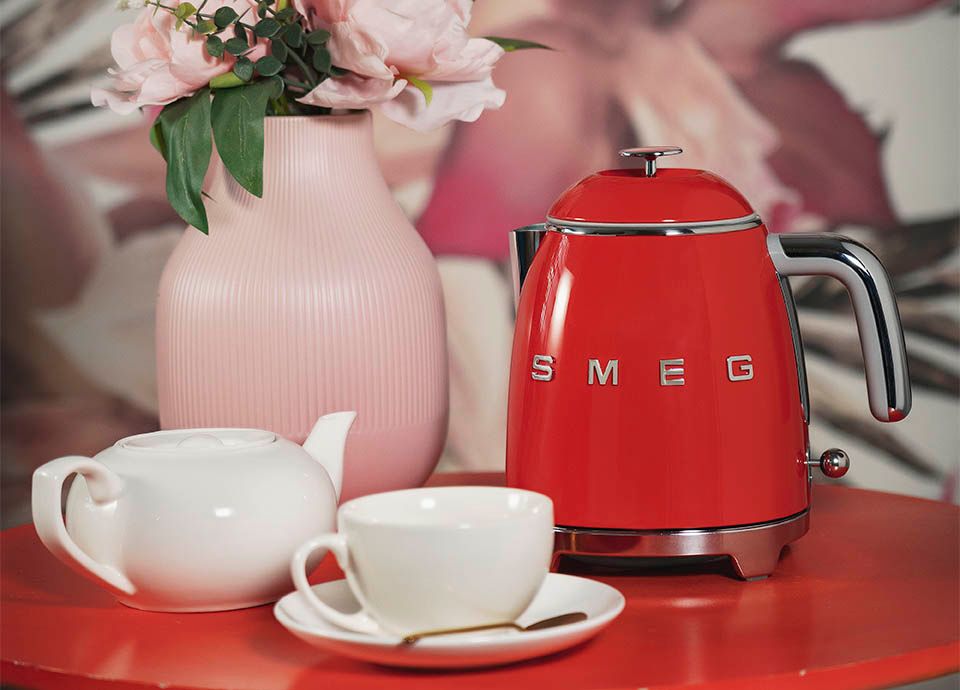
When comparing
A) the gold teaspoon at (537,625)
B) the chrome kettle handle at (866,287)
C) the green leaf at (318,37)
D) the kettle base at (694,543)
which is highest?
the green leaf at (318,37)

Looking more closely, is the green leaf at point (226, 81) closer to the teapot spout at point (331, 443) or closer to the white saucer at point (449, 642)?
the teapot spout at point (331, 443)

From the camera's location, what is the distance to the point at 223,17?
771mm

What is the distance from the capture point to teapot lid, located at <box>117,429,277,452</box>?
2.16 feet

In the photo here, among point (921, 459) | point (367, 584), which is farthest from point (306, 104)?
point (921, 459)

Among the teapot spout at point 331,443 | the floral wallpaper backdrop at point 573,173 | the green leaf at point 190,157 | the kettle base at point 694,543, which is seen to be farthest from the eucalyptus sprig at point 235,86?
the floral wallpaper backdrop at point 573,173

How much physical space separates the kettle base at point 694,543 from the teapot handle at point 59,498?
0.24 metres

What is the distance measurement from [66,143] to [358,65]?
0.65 meters

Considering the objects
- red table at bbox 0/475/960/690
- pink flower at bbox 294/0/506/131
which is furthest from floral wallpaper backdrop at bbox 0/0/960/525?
red table at bbox 0/475/960/690

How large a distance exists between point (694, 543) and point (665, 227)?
0.57ft

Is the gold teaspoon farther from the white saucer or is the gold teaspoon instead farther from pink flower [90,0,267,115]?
pink flower [90,0,267,115]

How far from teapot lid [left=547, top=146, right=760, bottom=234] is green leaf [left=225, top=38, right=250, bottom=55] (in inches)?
8.6

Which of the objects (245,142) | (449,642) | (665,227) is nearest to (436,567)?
(449,642)

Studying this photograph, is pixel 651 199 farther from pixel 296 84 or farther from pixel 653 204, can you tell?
pixel 296 84

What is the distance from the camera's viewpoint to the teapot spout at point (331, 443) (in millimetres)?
720
